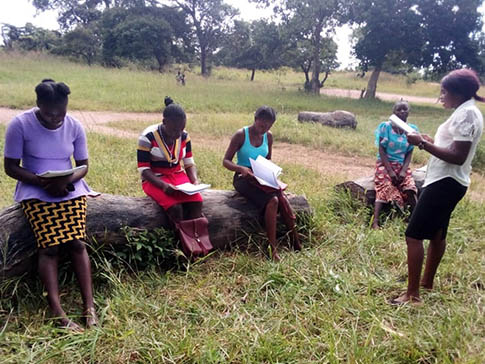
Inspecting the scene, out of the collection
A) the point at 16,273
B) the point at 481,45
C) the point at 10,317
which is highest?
the point at 481,45

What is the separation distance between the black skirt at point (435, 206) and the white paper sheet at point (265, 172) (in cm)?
119

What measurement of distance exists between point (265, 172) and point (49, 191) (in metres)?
1.71

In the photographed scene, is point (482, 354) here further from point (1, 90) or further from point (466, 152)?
point (1, 90)

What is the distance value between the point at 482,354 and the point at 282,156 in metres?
5.56

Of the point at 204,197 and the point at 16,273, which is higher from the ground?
the point at 204,197

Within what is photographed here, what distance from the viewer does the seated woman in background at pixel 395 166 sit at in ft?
14.6

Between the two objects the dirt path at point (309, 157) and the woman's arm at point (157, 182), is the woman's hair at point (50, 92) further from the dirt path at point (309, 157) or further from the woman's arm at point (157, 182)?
the dirt path at point (309, 157)

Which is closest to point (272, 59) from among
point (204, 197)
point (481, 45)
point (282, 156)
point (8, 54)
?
point (481, 45)

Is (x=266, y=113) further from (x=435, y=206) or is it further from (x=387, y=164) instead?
(x=387, y=164)

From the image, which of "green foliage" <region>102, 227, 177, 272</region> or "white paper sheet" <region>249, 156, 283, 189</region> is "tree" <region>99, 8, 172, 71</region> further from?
"green foliage" <region>102, 227, 177, 272</region>

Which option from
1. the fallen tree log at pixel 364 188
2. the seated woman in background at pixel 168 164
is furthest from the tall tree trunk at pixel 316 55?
the seated woman in background at pixel 168 164

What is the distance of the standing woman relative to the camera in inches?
97.0

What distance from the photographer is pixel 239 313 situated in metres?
2.61

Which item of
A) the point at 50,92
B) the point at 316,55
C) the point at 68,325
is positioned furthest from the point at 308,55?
the point at 68,325
